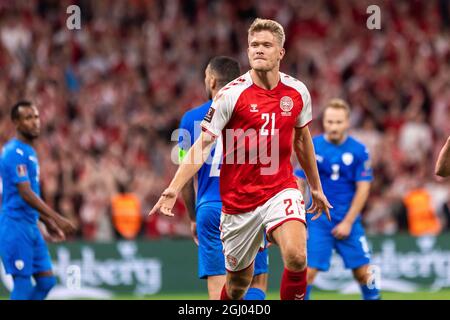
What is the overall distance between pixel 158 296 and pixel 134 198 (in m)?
2.59

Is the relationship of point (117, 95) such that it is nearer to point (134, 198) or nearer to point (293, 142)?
point (134, 198)

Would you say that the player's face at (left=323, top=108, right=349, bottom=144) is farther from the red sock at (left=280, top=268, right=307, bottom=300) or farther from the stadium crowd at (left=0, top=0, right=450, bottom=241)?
the stadium crowd at (left=0, top=0, right=450, bottom=241)

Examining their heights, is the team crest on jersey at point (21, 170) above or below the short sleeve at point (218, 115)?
below

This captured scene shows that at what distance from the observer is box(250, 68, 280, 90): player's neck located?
7.52 m

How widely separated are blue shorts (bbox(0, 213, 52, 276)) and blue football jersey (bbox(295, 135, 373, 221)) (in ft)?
10.1

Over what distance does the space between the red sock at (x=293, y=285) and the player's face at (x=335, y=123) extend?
401cm

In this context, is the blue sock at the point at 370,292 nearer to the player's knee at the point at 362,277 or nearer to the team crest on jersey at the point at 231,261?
the player's knee at the point at 362,277

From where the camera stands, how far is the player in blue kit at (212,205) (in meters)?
8.37

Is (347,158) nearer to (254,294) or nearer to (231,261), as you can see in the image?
(254,294)

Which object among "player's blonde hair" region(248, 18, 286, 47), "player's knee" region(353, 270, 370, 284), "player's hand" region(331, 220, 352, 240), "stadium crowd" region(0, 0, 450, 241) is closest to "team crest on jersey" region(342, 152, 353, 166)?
"player's hand" region(331, 220, 352, 240)

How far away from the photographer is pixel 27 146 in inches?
395

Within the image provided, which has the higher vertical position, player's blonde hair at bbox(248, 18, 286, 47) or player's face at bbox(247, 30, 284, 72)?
player's blonde hair at bbox(248, 18, 286, 47)

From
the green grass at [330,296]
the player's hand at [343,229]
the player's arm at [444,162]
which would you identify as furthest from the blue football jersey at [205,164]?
the green grass at [330,296]
